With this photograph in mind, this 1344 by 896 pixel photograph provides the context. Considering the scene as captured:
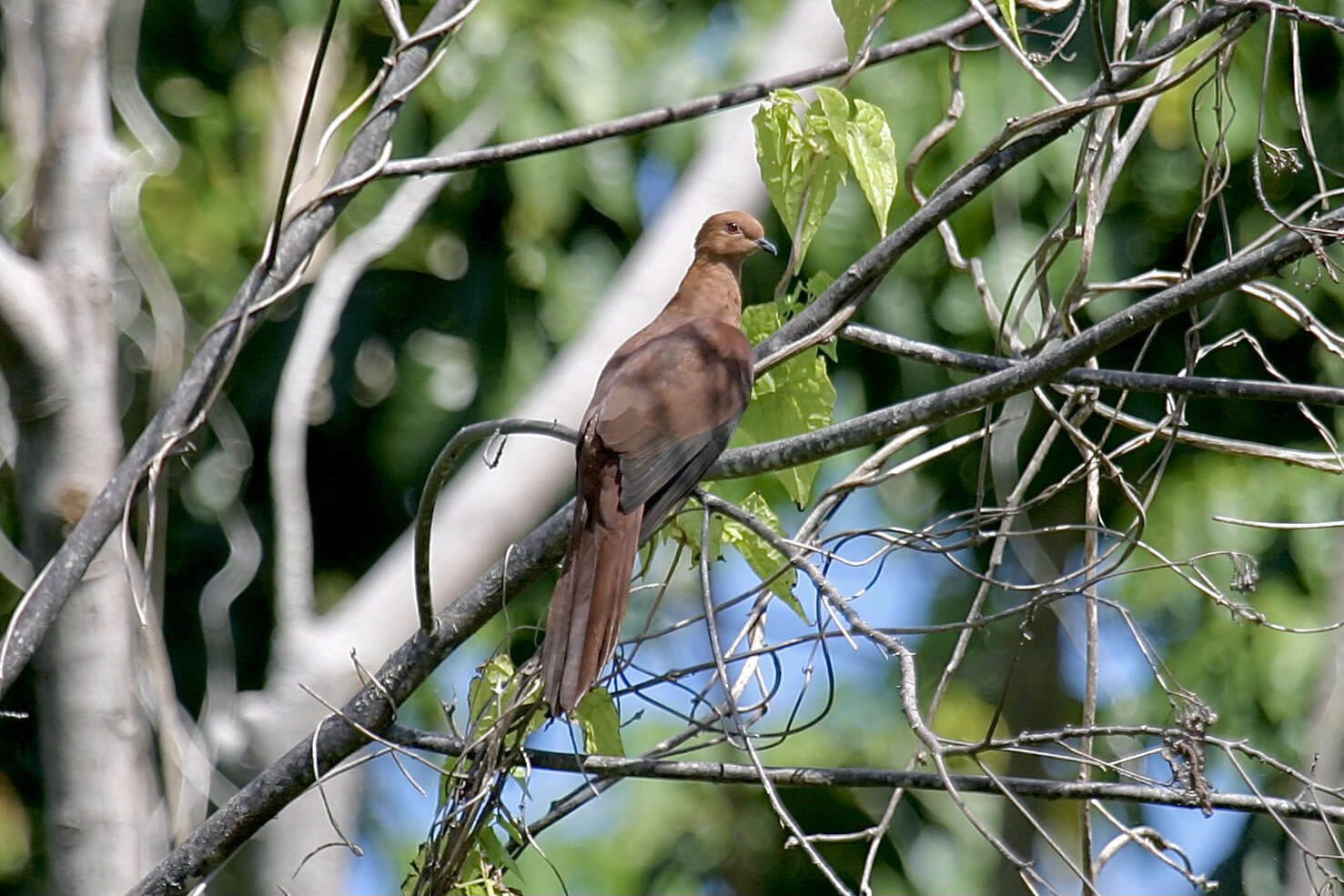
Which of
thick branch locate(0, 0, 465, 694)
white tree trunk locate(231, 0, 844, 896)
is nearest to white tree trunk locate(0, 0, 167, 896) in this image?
white tree trunk locate(231, 0, 844, 896)

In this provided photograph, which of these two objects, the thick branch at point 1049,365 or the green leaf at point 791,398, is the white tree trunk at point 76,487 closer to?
the green leaf at point 791,398

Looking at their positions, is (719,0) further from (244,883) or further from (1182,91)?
(244,883)

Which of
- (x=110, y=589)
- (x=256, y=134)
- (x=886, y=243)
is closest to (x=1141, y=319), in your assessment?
(x=886, y=243)

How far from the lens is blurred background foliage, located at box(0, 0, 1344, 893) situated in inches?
158

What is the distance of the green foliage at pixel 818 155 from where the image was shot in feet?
7.13

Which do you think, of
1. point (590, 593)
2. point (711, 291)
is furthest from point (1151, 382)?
point (711, 291)

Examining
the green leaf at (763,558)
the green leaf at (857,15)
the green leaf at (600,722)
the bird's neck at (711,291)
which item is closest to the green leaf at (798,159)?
the green leaf at (857,15)

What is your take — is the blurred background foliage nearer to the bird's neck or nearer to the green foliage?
the bird's neck

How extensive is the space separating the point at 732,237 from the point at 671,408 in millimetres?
975

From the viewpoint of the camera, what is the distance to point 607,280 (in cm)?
459

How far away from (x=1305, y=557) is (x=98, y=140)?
3.33 metres

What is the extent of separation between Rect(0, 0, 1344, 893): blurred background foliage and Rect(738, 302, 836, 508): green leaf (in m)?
1.20

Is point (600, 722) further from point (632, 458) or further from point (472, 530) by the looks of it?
point (472, 530)

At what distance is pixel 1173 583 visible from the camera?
13.7ft
